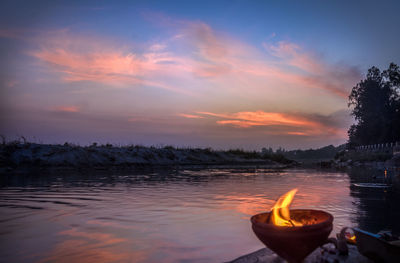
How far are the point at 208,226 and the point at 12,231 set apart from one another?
12.0 feet

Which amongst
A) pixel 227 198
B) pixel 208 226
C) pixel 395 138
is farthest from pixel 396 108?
pixel 208 226

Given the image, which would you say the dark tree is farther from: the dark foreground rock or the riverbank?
the dark foreground rock

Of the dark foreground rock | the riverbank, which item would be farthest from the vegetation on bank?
the dark foreground rock

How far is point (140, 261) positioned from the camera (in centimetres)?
412

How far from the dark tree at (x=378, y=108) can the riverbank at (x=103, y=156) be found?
21481mm

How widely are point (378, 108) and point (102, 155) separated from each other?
44.0 metres

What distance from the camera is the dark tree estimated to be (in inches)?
1838

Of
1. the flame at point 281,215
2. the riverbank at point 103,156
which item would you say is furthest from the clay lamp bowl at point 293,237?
the riverbank at point 103,156

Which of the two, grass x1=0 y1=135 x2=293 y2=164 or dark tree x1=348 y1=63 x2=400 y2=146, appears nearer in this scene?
grass x1=0 y1=135 x2=293 y2=164

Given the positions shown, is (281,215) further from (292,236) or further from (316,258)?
(316,258)

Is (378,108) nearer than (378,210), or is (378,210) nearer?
(378,210)

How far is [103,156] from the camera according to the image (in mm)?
25188

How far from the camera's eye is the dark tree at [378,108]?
1838 inches

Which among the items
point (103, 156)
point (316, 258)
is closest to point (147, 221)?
point (316, 258)
